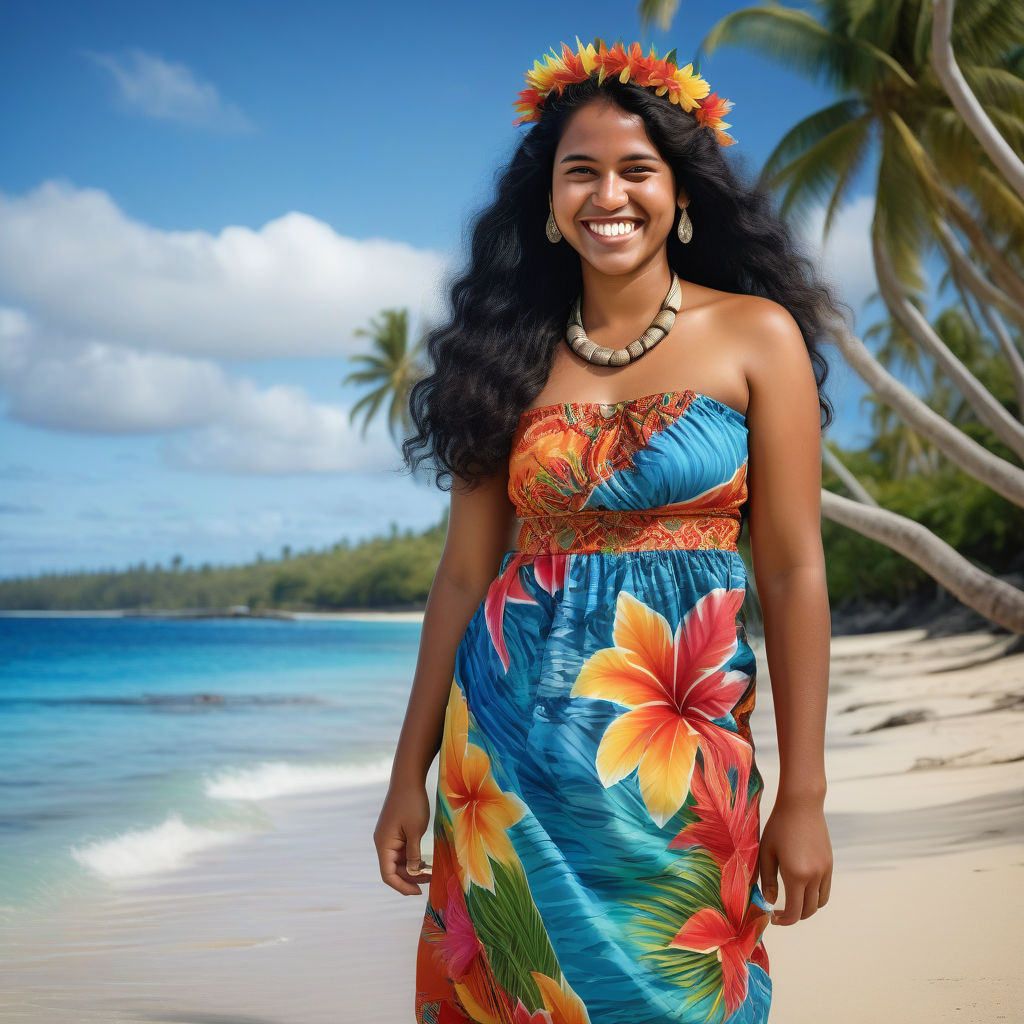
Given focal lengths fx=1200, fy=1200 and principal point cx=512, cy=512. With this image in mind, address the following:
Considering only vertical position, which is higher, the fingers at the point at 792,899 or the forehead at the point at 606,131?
the forehead at the point at 606,131

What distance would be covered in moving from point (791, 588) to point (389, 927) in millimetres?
4040

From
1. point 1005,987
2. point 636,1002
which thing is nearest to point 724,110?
point 636,1002

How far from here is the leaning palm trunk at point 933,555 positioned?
735 cm

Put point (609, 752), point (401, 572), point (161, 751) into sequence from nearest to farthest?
point (609, 752) → point (161, 751) → point (401, 572)

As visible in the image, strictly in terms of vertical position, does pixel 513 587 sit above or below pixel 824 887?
above

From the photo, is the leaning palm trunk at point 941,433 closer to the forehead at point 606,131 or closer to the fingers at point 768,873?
the forehead at point 606,131

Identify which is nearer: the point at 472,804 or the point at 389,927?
the point at 472,804

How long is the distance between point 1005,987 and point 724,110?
9.00 feet

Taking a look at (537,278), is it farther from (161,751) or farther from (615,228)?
(161,751)

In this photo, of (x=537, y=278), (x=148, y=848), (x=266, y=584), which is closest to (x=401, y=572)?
(x=266, y=584)

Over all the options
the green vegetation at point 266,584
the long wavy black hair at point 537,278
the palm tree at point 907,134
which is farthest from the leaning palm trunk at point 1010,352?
the green vegetation at point 266,584

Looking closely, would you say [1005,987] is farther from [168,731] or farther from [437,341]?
[168,731]

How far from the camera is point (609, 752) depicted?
1620 millimetres

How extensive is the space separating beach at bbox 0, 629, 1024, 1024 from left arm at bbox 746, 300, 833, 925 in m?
2.01
